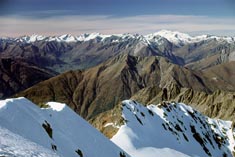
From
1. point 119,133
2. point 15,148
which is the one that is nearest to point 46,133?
point 15,148

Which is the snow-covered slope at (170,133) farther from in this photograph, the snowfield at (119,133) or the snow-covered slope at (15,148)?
the snow-covered slope at (15,148)

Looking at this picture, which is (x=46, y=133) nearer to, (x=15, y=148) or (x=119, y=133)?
(x=15, y=148)

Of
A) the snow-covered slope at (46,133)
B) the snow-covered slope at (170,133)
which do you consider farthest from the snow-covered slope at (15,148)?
the snow-covered slope at (170,133)

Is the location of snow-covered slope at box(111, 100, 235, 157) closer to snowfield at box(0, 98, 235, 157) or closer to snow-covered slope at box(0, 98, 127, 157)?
snowfield at box(0, 98, 235, 157)

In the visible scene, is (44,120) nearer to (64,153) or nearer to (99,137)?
(64,153)

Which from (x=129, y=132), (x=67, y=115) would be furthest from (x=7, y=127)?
(x=129, y=132)

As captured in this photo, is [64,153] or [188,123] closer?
[64,153]
